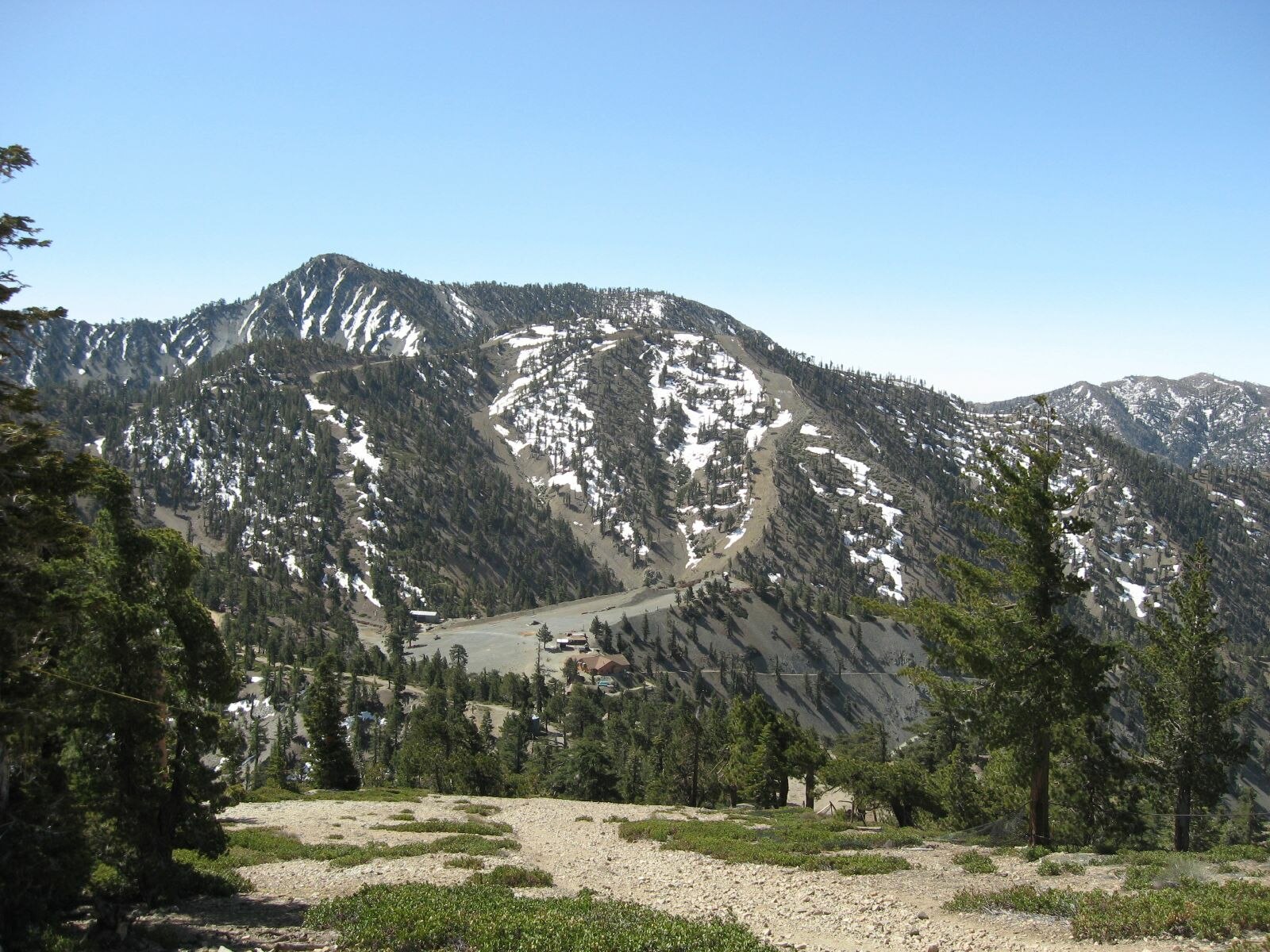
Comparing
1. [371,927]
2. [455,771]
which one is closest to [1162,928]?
[371,927]

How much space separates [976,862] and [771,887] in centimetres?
524

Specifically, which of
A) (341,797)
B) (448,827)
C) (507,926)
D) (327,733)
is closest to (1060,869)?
(507,926)

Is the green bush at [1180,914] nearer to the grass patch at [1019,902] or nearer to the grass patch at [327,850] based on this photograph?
the grass patch at [1019,902]

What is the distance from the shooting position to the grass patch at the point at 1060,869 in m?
18.1

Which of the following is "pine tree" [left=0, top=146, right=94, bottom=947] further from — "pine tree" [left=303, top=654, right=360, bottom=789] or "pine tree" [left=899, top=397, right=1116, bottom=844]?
"pine tree" [left=303, top=654, right=360, bottom=789]

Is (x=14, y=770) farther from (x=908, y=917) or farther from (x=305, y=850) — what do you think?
(x=908, y=917)

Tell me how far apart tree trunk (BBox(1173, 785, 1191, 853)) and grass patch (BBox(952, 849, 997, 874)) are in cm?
1098

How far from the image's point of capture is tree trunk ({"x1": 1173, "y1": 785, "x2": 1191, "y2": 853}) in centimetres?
2772

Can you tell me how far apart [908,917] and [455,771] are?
47635 millimetres

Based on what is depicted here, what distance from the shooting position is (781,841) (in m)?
25.4

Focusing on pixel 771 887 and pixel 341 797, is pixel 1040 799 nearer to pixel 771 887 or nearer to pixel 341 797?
pixel 771 887

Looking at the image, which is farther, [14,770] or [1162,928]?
[14,770]

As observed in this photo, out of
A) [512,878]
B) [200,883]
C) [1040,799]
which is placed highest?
[1040,799]

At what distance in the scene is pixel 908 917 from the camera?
1569cm
